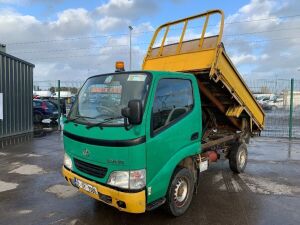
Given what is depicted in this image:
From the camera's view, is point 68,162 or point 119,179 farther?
point 68,162

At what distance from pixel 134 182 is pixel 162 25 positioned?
13.3 ft

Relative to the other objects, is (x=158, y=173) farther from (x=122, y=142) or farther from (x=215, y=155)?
(x=215, y=155)

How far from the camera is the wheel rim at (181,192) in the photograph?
449 centimetres

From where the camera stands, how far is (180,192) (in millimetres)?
4598

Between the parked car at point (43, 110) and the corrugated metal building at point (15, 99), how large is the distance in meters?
3.41

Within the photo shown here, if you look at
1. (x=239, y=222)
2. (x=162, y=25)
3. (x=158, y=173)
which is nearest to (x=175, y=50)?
(x=162, y=25)

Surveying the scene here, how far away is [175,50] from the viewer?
19.9 ft

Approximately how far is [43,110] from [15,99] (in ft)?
15.7

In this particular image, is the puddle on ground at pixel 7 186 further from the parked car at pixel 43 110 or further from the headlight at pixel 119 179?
the parked car at pixel 43 110

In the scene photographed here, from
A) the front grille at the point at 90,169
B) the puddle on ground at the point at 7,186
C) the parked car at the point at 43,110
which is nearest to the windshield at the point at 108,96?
the front grille at the point at 90,169

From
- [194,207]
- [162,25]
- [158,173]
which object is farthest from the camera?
[162,25]

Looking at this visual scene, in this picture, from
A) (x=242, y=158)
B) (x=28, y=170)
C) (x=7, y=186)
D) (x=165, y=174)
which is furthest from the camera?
(x=28, y=170)

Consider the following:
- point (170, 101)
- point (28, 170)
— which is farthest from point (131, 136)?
point (28, 170)

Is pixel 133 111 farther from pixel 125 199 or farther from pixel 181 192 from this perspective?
pixel 181 192
